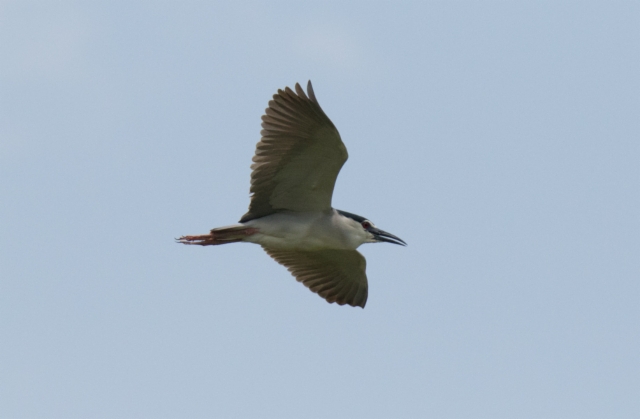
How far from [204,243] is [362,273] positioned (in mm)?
2740

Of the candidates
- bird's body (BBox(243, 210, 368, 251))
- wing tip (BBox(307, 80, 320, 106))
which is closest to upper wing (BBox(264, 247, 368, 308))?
bird's body (BBox(243, 210, 368, 251))

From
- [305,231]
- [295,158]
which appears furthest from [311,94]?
[305,231]

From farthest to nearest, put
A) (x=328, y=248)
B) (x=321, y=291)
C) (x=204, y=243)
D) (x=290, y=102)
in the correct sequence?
1. (x=321, y=291)
2. (x=328, y=248)
3. (x=204, y=243)
4. (x=290, y=102)

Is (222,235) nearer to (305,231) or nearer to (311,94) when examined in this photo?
(305,231)

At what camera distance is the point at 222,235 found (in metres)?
12.1

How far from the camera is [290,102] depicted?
11438 millimetres

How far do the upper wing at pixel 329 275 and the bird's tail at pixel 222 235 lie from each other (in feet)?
4.98

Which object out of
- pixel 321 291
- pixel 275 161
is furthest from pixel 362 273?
pixel 275 161

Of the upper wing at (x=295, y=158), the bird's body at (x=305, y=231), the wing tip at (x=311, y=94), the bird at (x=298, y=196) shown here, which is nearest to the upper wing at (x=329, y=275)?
the bird at (x=298, y=196)

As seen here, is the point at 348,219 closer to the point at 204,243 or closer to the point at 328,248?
the point at 328,248

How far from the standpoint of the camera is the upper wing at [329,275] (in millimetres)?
13727

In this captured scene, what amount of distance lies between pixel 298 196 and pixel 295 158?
706 millimetres

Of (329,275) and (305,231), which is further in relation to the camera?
(329,275)

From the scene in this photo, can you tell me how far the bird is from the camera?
37.6 ft
